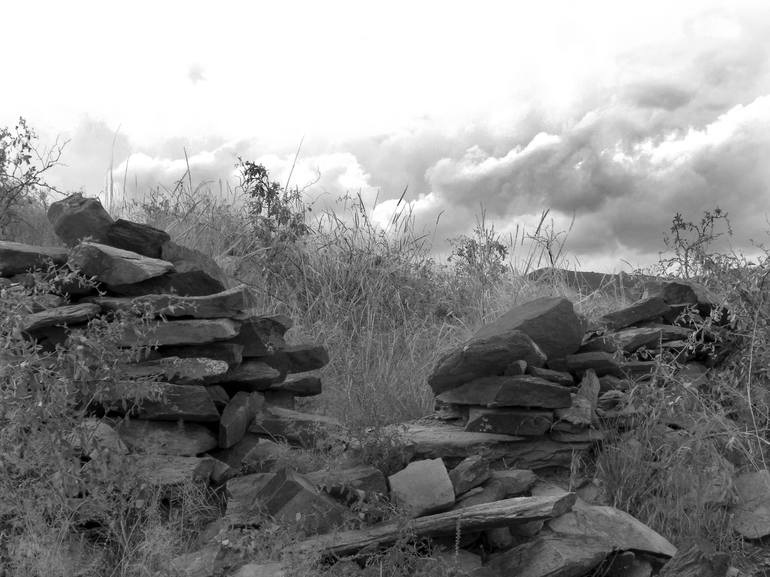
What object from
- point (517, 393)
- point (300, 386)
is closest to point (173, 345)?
point (300, 386)

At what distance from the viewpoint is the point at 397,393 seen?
6156 mm

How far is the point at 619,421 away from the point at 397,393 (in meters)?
1.74

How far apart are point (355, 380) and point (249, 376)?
4.38 ft

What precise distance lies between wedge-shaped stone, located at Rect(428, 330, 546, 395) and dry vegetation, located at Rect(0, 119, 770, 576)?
0.64 metres

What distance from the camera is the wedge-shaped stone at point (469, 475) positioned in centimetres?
425

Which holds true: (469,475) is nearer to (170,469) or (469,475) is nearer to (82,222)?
(170,469)

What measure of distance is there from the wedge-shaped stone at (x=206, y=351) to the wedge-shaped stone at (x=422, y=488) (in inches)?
57.2

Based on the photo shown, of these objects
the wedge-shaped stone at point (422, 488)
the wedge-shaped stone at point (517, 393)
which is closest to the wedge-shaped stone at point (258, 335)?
the wedge-shaped stone at point (517, 393)

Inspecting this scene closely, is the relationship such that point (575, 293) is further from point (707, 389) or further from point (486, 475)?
point (486, 475)

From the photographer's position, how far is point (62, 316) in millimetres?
4805

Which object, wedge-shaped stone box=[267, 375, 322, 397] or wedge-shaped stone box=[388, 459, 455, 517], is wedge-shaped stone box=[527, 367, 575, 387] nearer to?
wedge-shaped stone box=[388, 459, 455, 517]

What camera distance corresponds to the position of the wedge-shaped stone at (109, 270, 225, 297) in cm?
528

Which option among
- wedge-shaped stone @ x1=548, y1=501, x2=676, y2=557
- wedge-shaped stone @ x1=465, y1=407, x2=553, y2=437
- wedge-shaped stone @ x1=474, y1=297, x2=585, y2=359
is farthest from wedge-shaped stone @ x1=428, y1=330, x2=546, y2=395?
wedge-shaped stone @ x1=548, y1=501, x2=676, y2=557

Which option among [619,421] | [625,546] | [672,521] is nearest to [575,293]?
[619,421]
